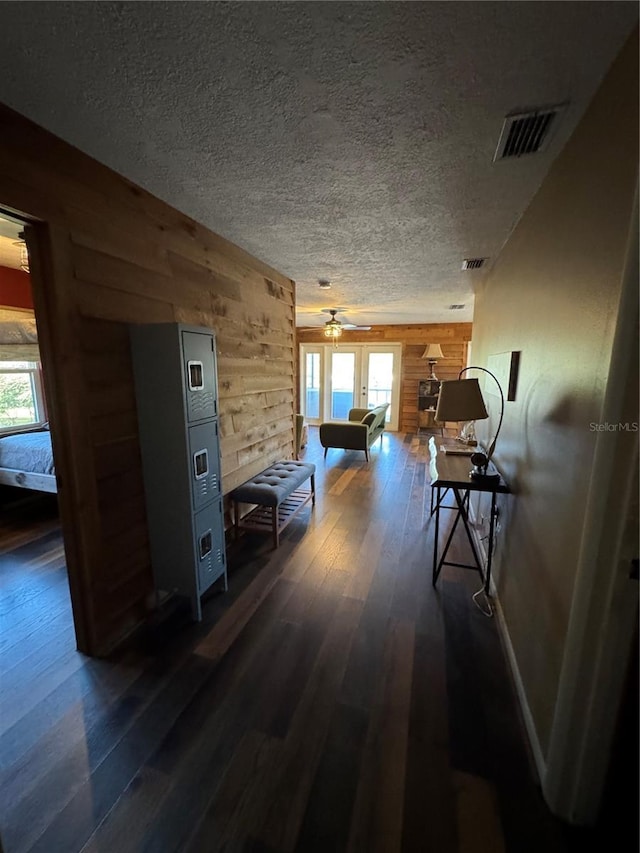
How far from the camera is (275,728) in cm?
152

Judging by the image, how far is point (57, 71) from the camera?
1.18m

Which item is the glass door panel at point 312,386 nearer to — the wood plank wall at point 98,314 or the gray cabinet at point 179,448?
the wood plank wall at point 98,314

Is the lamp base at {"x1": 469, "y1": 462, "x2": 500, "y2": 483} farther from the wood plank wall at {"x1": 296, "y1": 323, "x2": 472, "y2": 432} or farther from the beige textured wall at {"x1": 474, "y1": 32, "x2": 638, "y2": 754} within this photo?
the wood plank wall at {"x1": 296, "y1": 323, "x2": 472, "y2": 432}

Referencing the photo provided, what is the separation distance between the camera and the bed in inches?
135

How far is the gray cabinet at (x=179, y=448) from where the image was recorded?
1954 millimetres

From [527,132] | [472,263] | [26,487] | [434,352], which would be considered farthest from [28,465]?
[434,352]

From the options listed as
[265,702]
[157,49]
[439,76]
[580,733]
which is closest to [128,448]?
[265,702]

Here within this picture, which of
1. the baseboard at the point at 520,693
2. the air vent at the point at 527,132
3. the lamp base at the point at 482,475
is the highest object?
the air vent at the point at 527,132

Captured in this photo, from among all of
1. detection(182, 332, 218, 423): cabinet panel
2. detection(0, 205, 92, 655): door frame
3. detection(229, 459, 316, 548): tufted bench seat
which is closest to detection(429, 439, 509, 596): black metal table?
detection(229, 459, 316, 548): tufted bench seat

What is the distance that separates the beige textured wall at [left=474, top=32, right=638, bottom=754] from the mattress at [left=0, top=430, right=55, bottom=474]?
3.94 metres

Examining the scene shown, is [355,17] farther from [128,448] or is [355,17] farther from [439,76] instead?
[128,448]

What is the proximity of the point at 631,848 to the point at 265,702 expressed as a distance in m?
1.31

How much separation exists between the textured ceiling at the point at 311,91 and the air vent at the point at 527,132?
4 cm

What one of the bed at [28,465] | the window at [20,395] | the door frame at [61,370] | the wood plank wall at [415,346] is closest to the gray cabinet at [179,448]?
the door frame at [61,370]
